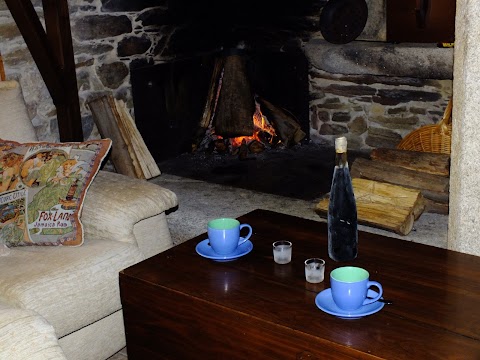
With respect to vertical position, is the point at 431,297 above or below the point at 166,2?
below

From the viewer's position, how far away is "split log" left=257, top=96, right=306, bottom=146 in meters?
4.73

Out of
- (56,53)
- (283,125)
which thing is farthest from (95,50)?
(283,125)

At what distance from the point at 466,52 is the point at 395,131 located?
242 centimetres

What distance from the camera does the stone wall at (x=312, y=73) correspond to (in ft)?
12.6

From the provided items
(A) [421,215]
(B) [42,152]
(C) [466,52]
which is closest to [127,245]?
(B) [42,152]

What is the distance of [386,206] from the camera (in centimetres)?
322

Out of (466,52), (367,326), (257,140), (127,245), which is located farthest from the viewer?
(257,140)

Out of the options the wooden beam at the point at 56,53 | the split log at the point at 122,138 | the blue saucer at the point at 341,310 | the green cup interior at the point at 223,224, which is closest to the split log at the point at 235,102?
the split log at the point at 122,138

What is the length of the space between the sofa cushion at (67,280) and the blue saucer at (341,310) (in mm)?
888

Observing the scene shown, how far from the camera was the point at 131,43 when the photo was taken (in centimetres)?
430

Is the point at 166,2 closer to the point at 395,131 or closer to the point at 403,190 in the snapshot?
the point at 395,131

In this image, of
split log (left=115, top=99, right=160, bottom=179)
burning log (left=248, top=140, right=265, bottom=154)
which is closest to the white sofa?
split log (left=115, top=99, right=160, bottom=179)

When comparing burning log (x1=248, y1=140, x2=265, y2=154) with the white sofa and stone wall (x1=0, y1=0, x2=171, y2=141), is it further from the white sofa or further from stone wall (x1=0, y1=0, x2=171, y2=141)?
the white sofa

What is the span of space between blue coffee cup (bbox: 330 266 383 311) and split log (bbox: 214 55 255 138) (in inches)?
119
